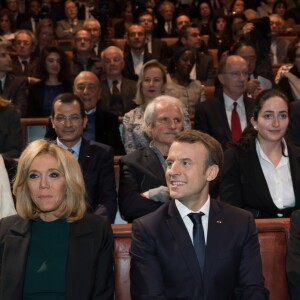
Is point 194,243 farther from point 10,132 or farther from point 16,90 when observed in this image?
point 16,90

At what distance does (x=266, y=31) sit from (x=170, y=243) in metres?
4.36

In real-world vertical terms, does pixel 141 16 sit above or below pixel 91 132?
above

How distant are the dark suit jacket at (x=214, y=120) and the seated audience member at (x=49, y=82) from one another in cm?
146

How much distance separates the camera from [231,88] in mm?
5105

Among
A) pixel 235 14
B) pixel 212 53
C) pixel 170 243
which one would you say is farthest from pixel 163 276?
pixel 235 14

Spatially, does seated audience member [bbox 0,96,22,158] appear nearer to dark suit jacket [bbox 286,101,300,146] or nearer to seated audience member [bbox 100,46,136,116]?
seated audience member [bbox 100,46,136,116]

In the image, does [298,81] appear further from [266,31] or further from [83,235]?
[83,235]

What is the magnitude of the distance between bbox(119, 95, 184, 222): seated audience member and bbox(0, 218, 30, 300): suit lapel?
0.83 meters

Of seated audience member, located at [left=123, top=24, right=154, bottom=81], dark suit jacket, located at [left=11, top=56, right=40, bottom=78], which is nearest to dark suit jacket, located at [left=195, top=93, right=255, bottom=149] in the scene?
dark suit jacket, located at [left=11, top=56, right=40, bottom=78]

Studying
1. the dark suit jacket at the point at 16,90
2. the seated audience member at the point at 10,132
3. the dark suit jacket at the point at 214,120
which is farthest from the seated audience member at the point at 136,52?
the seated audience member at the point at 10,132

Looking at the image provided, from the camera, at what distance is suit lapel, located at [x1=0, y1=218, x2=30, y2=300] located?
106 inches

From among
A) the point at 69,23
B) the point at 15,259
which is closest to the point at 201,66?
the point at 69,23

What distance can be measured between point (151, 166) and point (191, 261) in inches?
44.8

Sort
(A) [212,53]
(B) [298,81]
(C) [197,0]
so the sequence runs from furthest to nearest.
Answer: (C) [197,0] < (A) [212,53] < (B) [298,81]
